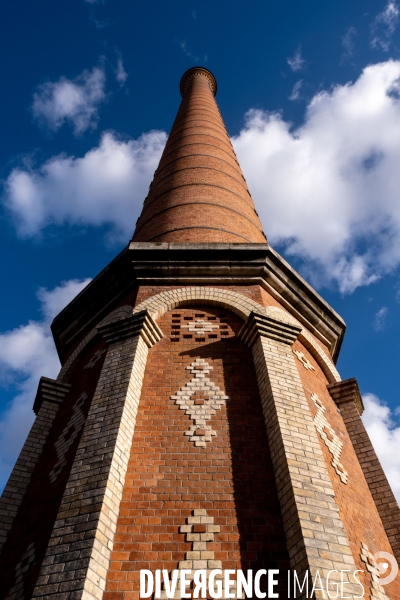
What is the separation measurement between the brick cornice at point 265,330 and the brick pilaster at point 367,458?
1522mm

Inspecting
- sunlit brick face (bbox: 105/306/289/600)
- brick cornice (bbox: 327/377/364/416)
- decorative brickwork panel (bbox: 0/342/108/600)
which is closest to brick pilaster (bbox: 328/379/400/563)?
brick cornice (bbox: 327/377/364/416)

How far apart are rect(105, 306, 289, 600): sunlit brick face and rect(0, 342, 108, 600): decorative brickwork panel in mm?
885

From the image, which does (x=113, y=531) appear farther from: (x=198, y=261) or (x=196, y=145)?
(x=196, y=145)

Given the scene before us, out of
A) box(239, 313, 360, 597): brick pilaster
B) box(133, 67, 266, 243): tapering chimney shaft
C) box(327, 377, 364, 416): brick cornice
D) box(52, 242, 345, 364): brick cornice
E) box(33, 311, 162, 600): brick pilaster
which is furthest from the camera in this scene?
box(133, 67, 266, 243): tapering chimney shaft

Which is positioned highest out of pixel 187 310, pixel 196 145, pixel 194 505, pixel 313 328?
pixel 196 145

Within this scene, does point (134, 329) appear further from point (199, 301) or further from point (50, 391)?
point (50, 391)

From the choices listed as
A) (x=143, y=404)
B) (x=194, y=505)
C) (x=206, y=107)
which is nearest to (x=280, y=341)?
(x=143, y=404)

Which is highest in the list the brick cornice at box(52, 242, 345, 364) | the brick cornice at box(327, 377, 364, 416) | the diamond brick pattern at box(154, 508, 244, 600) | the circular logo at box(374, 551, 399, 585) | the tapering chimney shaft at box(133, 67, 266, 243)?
the tapering chimney shaft at box(133, 67, 266, 243)

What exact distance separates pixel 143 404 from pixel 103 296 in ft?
9.47

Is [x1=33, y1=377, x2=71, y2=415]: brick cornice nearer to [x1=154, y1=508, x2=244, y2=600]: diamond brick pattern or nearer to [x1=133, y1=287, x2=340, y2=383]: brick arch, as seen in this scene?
[x1=133, y1=287, x2=340, y2=383]: brick arch

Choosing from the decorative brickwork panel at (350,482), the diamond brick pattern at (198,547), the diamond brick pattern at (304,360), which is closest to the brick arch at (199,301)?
the diamond brick pattern at (304,360)

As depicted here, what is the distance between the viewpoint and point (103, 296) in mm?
7777

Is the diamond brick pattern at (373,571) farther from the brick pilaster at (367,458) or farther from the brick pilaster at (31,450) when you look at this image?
the brick pilaster at (31,450)

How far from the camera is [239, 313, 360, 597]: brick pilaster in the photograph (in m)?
3.78
